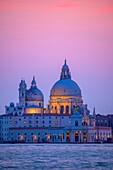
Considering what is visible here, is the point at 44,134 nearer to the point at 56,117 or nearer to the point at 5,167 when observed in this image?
the point at 56,117

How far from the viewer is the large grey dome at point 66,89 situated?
138 m

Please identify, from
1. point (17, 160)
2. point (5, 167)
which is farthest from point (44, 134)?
point (5, 167)

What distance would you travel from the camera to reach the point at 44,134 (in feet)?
434

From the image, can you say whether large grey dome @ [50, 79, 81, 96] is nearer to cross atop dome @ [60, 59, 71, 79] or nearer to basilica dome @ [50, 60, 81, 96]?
basilica dome @ [50, 60, 81, 96]

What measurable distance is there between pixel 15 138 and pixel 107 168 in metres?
84.0

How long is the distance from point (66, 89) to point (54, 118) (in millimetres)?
6154

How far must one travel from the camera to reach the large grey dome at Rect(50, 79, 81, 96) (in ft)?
451

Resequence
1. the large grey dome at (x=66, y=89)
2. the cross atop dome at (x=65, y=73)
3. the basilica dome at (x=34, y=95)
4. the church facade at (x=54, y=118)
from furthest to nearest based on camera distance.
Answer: the cross atop dome at (x=65, y=73) → the basilica dome at (x=34, y=95) → the large grey dome at (x=66, y=89) → the church facade at (x=54, y=118)

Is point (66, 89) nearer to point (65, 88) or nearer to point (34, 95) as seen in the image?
point (65, 88)

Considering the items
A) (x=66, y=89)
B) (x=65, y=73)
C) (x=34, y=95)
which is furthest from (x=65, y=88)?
(x=34, y=95)

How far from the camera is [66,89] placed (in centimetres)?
13762

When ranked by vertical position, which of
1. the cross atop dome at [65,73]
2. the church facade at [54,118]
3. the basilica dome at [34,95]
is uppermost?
the cross atop dome at [65,73]

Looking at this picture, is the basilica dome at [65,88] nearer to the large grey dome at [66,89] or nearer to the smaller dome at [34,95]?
the large grey dome at [66,89]

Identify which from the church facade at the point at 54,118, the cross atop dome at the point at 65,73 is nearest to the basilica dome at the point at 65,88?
the church facade at the point at 54,118
